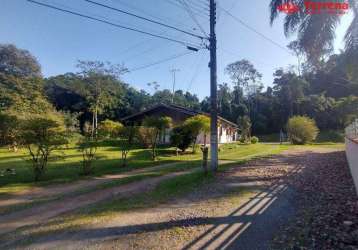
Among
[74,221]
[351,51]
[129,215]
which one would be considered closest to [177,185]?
[129,215]

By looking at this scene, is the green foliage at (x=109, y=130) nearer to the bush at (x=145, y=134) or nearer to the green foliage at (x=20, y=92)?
the bush at (x=145, y=134)

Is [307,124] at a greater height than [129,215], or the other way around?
[307,124]

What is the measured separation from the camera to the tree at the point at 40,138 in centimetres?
981

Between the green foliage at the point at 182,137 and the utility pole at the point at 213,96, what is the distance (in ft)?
28.1

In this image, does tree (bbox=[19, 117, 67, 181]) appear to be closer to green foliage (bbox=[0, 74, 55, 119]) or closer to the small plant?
the small plant

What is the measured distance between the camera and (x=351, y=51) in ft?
40.1

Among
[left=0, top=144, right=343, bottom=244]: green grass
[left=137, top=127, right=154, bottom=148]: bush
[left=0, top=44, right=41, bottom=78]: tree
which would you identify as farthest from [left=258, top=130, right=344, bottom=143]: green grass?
[left=0, top=44, right=41, bottom=78]: tree

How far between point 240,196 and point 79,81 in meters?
40.6

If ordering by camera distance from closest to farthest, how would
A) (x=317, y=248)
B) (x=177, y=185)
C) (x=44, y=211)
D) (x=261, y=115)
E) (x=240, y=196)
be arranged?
(x=317, y=248) < (x=44, y=211) < (x=240, y=196) < (x=177, y=185) < (x=261, y=115)

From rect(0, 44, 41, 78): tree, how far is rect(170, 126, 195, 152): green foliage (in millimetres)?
35923

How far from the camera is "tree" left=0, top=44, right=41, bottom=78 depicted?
43.6 m

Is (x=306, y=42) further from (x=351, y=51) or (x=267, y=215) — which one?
(x=267, y=215)

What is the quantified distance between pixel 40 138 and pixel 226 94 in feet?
195

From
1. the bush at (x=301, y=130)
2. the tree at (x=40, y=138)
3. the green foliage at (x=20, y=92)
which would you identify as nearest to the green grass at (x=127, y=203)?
the tree at (x=40, y=138)
